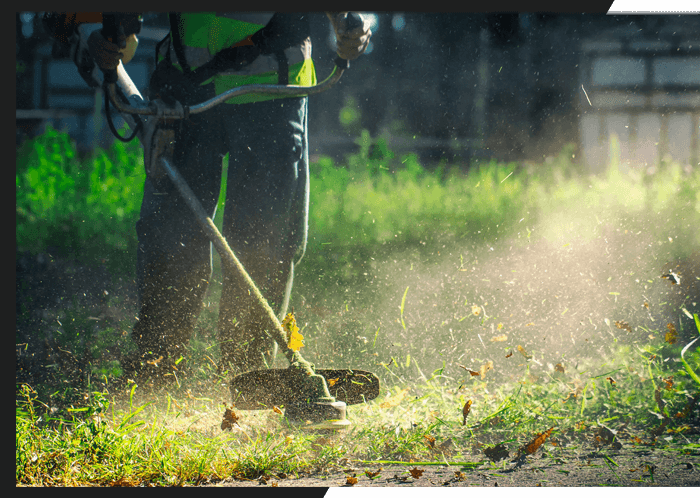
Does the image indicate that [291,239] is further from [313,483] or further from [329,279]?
[313,483]

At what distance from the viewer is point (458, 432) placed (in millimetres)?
2480

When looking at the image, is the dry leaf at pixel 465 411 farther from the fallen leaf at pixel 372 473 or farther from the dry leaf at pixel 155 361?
the dry leaf at pixel 155 361

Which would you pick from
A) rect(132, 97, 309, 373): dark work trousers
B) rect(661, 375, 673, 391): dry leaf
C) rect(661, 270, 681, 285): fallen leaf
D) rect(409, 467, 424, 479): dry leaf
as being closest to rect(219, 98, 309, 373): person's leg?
rect(132, 97, 309, 373): dark work trousers

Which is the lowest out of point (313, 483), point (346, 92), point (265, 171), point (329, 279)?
point (313, 483)

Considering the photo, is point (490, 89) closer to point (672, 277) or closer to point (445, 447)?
point (672, 277)

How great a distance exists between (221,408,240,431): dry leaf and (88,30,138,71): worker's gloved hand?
4.98 feet

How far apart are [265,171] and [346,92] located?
0.48 m

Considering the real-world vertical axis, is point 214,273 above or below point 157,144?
below

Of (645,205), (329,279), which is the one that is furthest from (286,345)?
(645,205)

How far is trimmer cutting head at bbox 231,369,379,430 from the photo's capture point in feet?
7.68

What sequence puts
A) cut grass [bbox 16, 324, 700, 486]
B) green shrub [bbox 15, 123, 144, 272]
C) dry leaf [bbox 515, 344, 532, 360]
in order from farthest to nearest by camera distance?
dry leaf [bbox 515, 344, 532, 360], green shrub [bbox 15, 123, 144, 272], cut grass [bbox 16, 324, 700, 486]

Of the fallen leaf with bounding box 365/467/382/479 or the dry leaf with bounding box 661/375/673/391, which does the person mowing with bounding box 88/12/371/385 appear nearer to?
the fallen leaf with bounding box 365/467/382/479

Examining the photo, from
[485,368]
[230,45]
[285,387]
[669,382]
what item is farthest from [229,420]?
[669,382]

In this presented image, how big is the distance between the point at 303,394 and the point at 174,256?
0.80 m
